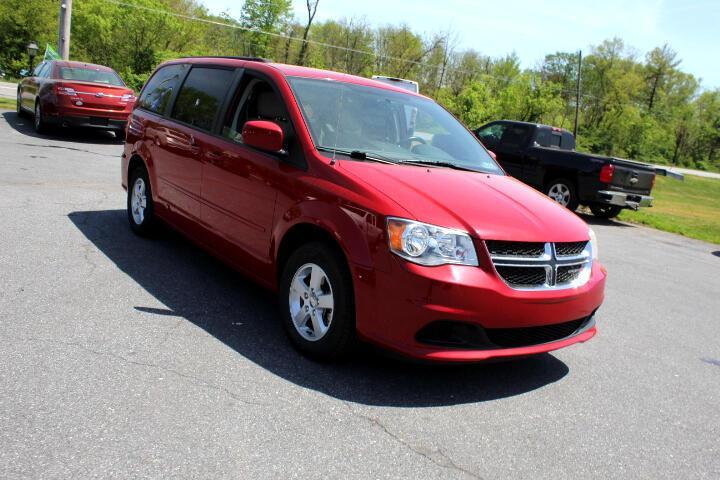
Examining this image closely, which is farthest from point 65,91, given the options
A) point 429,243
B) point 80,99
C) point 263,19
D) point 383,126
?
point 263,19

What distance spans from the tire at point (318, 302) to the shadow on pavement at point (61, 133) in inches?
481

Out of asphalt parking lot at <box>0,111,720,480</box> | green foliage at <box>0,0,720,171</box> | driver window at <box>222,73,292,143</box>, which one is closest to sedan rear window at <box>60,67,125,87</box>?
asphalt parking lot at <box>0,111,720,480</box>

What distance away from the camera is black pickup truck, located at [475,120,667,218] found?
12.9m

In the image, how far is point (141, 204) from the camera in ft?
21.2

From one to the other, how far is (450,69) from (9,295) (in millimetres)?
56099

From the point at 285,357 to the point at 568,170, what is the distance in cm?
1086

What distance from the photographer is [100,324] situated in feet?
13.5

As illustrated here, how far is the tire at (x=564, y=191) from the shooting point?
1327 centimetres

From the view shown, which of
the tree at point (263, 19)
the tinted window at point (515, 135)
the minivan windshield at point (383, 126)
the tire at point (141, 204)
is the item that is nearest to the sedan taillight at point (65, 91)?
the tire at point (141, 204)

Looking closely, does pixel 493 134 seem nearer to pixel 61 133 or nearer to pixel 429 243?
pixel 61 133

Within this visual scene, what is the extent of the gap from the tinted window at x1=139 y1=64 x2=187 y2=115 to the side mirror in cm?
216

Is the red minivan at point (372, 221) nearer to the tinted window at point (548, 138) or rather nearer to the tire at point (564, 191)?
the tire at point (564, 191)

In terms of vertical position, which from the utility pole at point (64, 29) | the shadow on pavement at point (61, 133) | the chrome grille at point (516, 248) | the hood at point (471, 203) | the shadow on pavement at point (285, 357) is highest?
the utility pole at point (64, 29)

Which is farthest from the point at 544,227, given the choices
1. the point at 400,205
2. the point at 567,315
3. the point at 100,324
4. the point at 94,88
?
the point at 94,88
